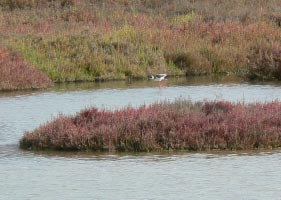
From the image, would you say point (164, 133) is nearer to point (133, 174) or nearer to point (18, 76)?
point (133, 174)

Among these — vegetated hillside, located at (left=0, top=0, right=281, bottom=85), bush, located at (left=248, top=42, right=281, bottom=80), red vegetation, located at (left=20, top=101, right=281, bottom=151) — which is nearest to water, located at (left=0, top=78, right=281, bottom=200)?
red vegetation, located at (left=20, top=101, right=281, bottom=151)

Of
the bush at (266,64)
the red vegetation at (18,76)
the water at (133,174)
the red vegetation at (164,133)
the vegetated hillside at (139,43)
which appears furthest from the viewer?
the vegetated hillside at (139,43)

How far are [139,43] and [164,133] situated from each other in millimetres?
15194

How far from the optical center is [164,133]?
16.0m

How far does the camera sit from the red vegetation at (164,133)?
52.5 feet

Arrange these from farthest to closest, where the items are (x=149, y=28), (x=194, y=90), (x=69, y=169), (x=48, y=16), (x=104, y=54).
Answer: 1. (x=48, y=16)
2. (x=149, y=28)
3. (x=104, y=54)
4. (x=194, y=90)
5. (x=69, y=169)

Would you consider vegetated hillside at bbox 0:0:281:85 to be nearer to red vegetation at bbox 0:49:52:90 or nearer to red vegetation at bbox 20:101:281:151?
red vegetation at bbox 0:49:52:90

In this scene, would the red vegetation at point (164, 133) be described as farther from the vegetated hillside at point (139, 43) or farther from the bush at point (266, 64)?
the vegetated hillside at point (139, 43)

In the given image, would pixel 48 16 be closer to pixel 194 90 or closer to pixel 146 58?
pixel 146 58

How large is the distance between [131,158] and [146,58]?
14.6 m

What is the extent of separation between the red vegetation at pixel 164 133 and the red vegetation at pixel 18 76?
10.0 metres

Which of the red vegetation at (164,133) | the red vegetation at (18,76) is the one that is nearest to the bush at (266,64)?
the red vegetation at (18,76)

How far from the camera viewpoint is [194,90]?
25391 mm

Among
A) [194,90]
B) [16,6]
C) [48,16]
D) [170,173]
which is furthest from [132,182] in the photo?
[16,6]
